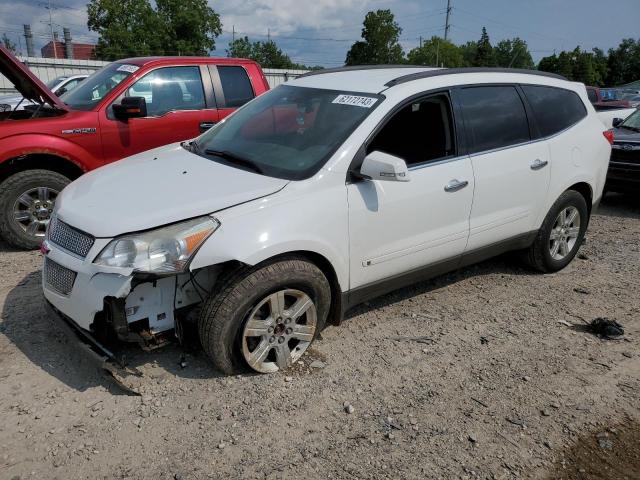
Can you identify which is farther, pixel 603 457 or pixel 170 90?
pixel 170 90

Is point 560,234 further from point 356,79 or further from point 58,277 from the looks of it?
point 58,277

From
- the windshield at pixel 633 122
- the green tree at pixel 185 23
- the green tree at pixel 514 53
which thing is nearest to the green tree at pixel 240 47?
the green tree at pixel 185 23

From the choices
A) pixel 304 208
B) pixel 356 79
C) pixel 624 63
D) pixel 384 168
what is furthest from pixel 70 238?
pixel 624 63

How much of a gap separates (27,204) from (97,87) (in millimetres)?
1575

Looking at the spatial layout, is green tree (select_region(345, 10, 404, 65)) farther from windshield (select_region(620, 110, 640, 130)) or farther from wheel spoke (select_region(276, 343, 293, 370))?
wheel spoke (select_region(276, 343, 293, 370))

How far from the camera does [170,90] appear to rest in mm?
5859

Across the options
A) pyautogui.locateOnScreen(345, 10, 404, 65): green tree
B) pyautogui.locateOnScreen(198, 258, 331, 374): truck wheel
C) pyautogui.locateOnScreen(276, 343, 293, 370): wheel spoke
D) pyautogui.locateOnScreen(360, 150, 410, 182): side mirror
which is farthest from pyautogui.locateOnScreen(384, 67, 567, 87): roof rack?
pyautogui.locateOnScreen(345, 10, 404, 65): green tree

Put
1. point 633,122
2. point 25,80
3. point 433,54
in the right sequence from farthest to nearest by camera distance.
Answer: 1. point 433,54
2. point 633,122
3. point 25,80

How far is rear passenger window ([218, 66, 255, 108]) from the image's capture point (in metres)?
6.21

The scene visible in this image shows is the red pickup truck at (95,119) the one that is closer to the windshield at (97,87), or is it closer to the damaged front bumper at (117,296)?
the windshield at (97,87)

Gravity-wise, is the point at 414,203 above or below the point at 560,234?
above

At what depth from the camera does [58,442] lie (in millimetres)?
2689

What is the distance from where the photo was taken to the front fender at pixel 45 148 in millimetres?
4898

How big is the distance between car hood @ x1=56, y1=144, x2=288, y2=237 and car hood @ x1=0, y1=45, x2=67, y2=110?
217 centimetres
